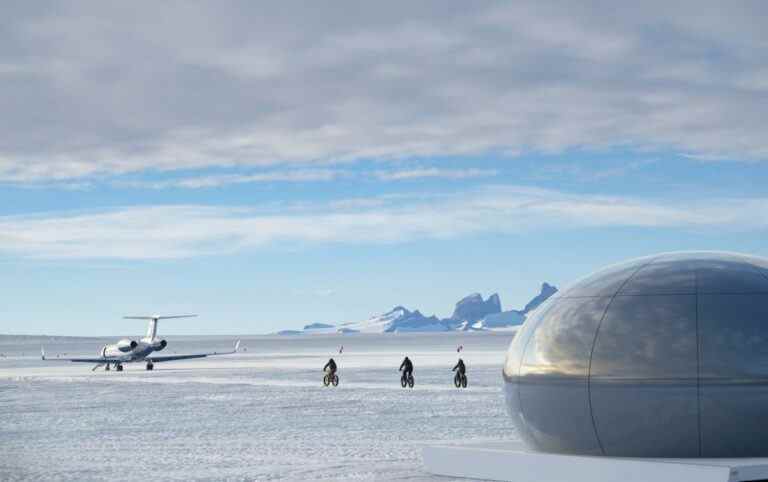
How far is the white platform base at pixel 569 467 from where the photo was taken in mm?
13445

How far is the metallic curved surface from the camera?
14.2 metres

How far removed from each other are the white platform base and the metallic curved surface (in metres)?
0.32

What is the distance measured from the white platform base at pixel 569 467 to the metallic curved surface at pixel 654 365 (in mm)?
A: 320

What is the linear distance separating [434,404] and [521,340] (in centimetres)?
2490

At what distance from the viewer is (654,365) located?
47.3 ft

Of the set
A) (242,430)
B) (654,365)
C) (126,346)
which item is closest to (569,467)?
(654,365)

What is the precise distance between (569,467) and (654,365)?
1.73 m

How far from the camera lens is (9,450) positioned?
28781mm

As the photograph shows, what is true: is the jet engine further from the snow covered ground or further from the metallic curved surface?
the metallic curved surface

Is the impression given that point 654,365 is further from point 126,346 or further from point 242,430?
point 126,346

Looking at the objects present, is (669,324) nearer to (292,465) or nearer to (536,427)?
(536,427)

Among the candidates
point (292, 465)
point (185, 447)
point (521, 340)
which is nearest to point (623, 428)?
point (521, 340)

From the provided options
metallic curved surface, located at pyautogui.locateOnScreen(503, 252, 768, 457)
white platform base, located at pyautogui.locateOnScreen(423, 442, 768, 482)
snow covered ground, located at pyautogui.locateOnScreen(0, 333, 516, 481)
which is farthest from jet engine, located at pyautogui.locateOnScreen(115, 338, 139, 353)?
metallic curved surface, located at pyautogui.locateOnScreen(503, 252, 768, 457)

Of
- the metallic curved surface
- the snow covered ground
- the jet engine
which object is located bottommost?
the snow covered ground
